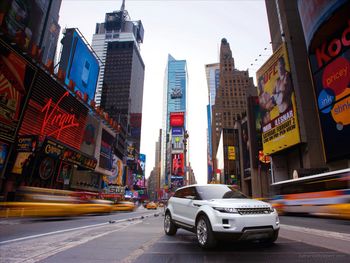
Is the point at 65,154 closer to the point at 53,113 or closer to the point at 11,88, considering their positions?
the point at 53,113

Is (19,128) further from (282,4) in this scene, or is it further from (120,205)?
(282,4)

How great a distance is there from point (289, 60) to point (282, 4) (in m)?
12.9

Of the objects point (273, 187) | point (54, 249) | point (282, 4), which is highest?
point (282, 4)

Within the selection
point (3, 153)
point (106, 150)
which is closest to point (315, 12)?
point (3, 153)

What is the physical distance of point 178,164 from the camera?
154m

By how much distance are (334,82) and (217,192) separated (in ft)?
106

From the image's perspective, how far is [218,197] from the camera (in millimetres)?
6625

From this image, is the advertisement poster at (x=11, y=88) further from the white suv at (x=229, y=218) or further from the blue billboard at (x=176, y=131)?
the blue billboard at (x=176, y=131)

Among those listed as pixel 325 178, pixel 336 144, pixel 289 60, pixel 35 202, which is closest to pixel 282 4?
pixel 289 60

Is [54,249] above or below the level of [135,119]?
below

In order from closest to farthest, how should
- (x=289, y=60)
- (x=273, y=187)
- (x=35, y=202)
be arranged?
(x=35, y=202) → (x=273, y=187) → (x=289, y=60)

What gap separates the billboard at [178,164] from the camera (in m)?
153

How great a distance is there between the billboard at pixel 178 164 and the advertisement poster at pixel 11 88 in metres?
125

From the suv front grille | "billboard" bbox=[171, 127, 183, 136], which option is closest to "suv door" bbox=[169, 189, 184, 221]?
the suv front grille
